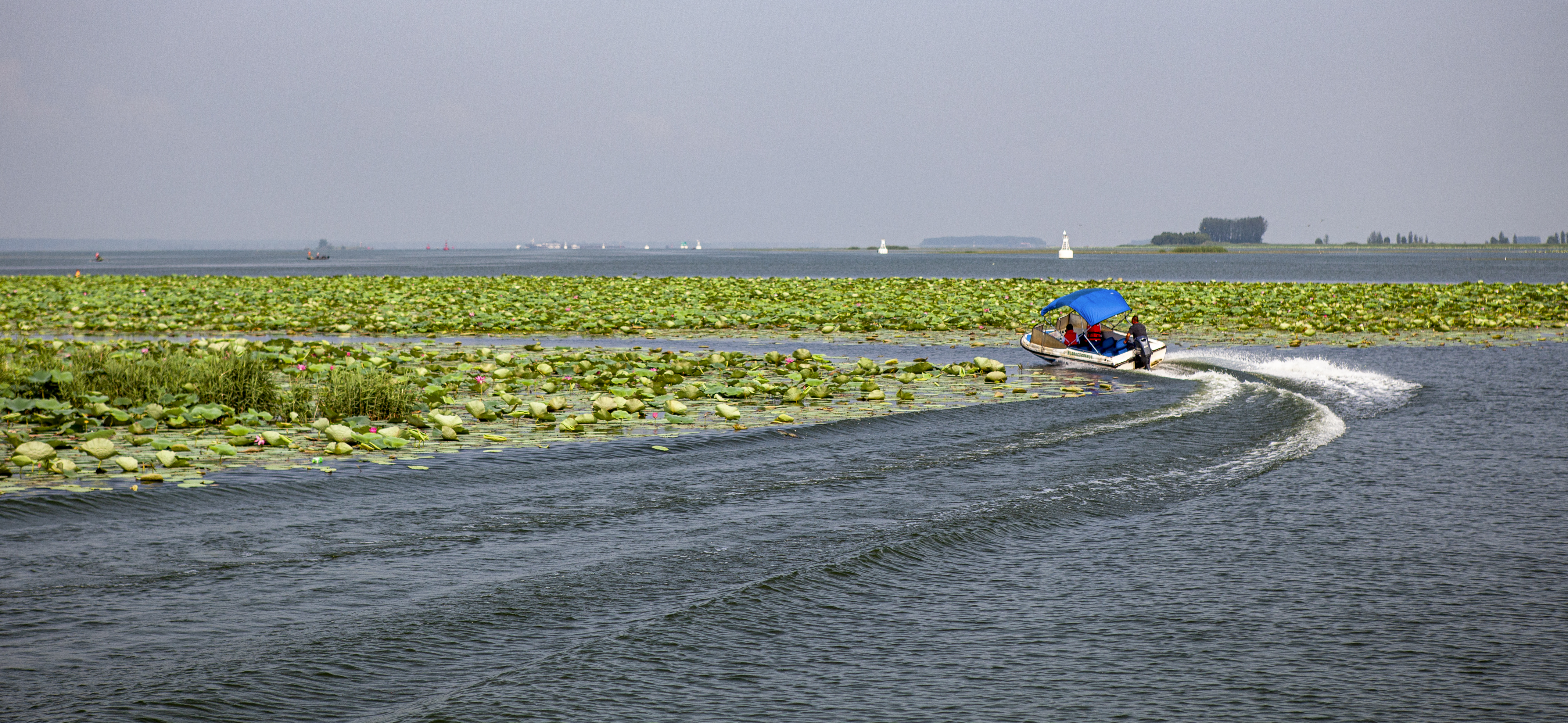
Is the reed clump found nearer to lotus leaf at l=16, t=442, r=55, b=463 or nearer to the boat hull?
lotus leaf at l=16, t=442, r=55, b=463

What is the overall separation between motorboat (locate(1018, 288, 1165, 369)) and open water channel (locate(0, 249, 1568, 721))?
10.7 metres

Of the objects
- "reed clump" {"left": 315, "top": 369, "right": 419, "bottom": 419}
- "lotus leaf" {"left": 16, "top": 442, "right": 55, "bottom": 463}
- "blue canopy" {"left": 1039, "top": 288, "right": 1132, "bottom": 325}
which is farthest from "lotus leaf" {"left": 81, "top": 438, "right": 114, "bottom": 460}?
"blue canopy" {"left": 1039, "top": 288, "right": 1132, "bottom": 325}

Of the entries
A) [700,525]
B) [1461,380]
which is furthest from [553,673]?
[1461,380]

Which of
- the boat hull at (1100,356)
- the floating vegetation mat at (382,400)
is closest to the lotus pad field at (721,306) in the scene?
the boat hull at (1100,356)

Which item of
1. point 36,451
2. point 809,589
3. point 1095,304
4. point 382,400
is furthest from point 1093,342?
point 36,451

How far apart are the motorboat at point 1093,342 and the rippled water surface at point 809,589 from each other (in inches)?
425

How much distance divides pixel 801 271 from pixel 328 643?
128 metres

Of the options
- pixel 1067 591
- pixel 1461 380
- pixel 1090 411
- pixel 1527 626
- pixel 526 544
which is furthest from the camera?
pixel 1461 380

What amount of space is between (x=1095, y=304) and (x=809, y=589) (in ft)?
66.6

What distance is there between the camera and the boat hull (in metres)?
27.0

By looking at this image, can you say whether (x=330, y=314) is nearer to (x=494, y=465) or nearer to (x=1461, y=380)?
(x=494, y=465)

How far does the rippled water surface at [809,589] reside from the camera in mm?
7305

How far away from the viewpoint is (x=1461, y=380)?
25.0 metres

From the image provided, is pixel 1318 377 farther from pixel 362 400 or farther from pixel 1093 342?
pixel 362 400
